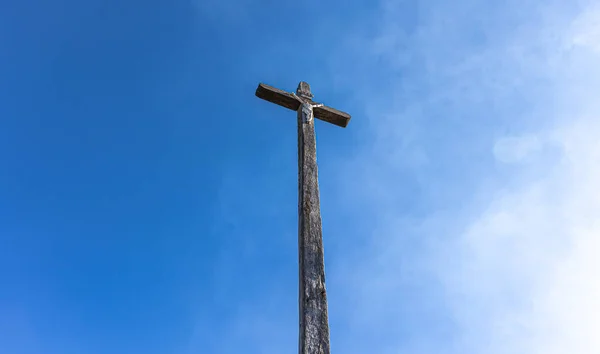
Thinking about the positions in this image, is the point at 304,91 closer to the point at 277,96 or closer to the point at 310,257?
the point at 277,96

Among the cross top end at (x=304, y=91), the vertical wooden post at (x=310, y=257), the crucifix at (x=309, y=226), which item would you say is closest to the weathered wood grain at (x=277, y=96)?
the crucifix at (x=309, y=226)

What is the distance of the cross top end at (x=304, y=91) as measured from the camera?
652cm

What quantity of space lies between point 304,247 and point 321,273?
12.7 inches

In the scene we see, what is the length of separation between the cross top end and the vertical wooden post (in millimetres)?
853

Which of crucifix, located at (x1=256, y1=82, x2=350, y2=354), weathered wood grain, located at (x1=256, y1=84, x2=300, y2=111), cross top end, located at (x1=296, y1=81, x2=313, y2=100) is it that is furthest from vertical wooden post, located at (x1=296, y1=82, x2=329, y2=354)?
cross top end, located at (x1=296, y1=81, x2=313, y2=100)

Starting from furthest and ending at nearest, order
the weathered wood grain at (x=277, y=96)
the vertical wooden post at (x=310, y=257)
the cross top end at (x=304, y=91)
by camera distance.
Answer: the cross top end at (x=304, y=91)
the weathered wood grain at (x=277, y=96)
the vertical wooden post at (x=310, y=257)

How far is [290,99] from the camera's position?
251 inches

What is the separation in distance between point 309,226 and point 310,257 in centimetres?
39

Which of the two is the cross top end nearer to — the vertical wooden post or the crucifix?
the crucifix

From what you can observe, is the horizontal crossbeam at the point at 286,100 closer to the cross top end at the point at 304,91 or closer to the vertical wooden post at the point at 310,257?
the cross top end at the point at 304,91

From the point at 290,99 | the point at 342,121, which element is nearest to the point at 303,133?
the point at 290,99

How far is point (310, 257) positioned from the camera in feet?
14.5

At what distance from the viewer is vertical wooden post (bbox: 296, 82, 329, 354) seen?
3.93 m

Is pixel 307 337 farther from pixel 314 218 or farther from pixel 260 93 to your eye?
pixel 260 93
